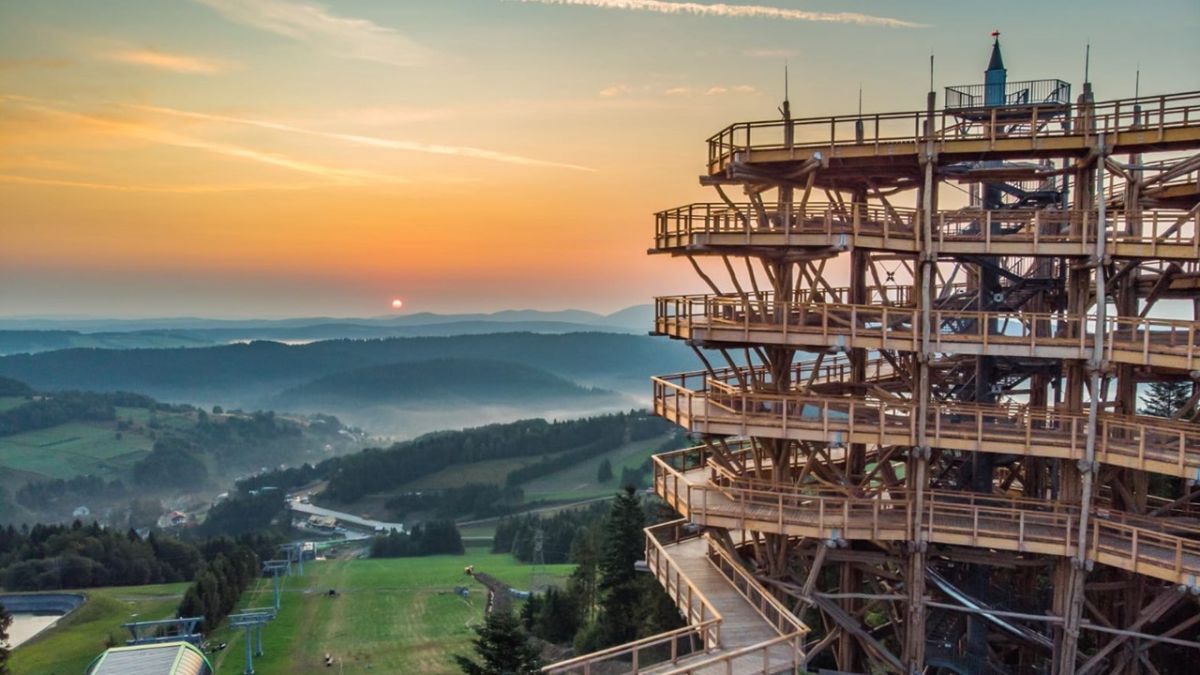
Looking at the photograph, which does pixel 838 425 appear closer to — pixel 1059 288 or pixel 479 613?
pixel 1059 288

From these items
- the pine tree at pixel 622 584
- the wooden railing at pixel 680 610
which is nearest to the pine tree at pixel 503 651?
the wooden railing at pixel 680 610

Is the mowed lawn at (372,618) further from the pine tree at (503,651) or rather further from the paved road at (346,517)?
the paved road at (346,517)

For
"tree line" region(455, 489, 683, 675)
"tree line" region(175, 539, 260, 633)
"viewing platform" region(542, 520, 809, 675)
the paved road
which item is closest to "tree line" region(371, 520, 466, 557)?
the paved road

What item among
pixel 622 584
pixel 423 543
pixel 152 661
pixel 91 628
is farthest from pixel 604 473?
pixel 152 661

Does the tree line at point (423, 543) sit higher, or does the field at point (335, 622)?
the field at point (335, 622)

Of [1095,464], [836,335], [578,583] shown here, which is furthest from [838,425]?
[578,583]

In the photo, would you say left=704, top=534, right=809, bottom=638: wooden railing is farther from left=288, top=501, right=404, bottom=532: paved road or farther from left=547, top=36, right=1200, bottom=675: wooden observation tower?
left=288, top=501, right=404, bottom=532: paved road
